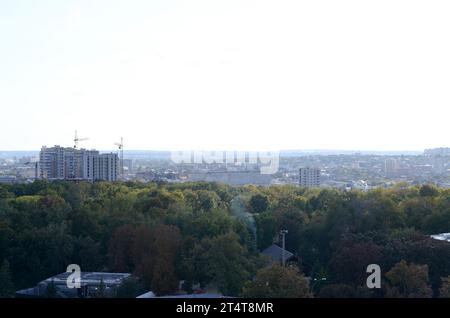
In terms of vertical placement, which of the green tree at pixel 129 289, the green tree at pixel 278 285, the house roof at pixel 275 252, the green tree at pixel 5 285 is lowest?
the house roof at pixel 275 252

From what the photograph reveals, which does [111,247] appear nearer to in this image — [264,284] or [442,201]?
[264,284]

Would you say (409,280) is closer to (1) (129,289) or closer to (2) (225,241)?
(2) (225,241)

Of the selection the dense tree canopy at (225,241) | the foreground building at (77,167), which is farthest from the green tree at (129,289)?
the foreground building at (77,167)

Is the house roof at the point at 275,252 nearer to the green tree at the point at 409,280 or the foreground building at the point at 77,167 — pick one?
the green tree at the point at 409,280

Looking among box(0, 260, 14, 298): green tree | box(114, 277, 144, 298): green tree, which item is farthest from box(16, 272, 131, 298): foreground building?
box(0, 260, 14, 298): green tree

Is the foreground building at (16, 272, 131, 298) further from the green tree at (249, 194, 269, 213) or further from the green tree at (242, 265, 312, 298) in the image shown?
the green tree at (249, 194, 269, 213)

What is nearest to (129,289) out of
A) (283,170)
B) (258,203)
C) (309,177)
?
(258,203)

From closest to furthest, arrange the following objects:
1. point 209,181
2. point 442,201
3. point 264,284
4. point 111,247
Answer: point 264,284
point 111,247
point 442,201
point 209,181
